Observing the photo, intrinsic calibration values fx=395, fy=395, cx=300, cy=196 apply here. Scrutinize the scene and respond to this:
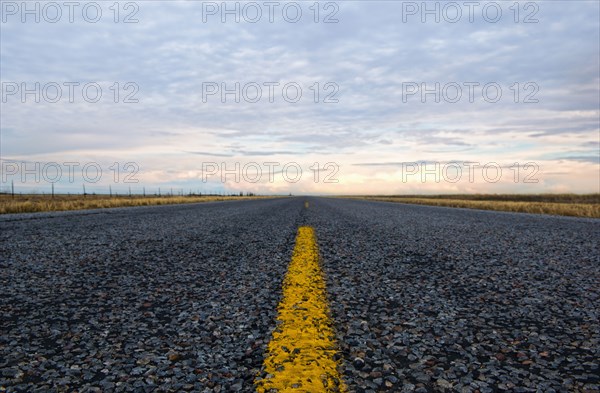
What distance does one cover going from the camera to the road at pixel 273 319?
6.57 ft

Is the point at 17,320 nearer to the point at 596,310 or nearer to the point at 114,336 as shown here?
the point at 114,336

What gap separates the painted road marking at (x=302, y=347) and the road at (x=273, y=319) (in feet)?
0.23

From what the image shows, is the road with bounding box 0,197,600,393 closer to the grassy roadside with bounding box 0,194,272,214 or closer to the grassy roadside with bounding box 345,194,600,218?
the grassy roadside with bounding box 345,194,600,218

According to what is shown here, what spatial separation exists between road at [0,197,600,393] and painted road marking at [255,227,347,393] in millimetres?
69

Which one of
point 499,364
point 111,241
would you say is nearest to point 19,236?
point 111,241

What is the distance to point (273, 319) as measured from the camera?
9.20 feet

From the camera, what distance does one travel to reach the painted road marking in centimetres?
185

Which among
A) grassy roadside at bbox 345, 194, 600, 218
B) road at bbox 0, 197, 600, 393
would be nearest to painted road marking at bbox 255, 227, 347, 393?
road at bbox 0, 197, 600, 393

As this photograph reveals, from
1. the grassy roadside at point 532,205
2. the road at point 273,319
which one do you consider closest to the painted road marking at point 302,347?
the road at point 273,319

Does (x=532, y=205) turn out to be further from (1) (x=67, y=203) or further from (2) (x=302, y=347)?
(1) (x=67, y=203)

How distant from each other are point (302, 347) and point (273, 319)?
60 centimetres

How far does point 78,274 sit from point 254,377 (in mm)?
3340

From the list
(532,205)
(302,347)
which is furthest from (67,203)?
(532,205)

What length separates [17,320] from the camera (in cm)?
285
